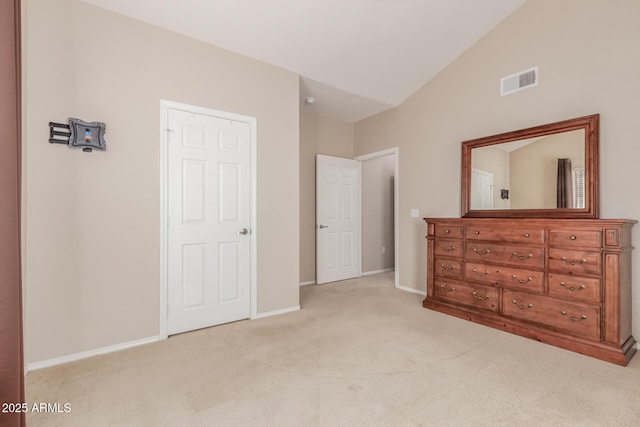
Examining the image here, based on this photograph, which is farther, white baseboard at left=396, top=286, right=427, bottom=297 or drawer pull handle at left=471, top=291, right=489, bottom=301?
white baseboard at left=396, top=286, right=427, bottom=297

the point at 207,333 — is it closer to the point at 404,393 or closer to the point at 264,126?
the point at 404,393

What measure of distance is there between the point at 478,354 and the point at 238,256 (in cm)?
231

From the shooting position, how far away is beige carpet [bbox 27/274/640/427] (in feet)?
5.59

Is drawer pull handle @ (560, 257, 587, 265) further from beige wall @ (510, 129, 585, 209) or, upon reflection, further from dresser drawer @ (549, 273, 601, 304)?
beige wall @ (510, 129, 585, 209)

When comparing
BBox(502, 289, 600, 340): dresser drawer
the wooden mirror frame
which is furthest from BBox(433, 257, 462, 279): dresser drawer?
the wooden mirror frame

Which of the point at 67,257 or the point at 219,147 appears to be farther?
the point at 219,147

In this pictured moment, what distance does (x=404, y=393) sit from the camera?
1.91m

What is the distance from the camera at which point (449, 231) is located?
3.42m

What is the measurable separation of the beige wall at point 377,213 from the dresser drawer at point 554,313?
9.19 ft

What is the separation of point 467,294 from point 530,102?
203cm

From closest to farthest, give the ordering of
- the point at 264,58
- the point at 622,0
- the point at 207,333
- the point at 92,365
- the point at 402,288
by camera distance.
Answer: the point at 92,365
the point at 622,0
the point at 207,333
the point at 264,58
the point at 402,288

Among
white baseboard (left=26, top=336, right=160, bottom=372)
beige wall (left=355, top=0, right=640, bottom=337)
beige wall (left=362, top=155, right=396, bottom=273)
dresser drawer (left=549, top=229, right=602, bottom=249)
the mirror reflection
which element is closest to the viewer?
white baseboard (left=26, top=336, right=160, bottom=372)

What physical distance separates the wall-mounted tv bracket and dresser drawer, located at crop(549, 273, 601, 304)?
385cm

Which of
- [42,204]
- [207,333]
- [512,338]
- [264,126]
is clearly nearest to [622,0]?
[512,338]
